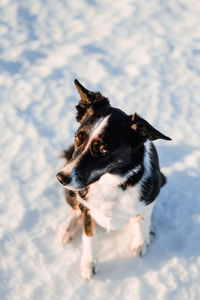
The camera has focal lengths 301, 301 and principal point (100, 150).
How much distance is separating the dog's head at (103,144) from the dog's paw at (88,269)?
1.29 m

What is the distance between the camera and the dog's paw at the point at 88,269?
133 inches

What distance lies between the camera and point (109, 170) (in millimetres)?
2727

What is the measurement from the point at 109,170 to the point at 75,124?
2.06 m

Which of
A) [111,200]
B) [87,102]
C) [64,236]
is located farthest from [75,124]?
[111,200]

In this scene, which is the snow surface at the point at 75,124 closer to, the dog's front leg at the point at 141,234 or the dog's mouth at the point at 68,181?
the dog's front leg at the point at 141,234

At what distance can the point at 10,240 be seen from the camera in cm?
365

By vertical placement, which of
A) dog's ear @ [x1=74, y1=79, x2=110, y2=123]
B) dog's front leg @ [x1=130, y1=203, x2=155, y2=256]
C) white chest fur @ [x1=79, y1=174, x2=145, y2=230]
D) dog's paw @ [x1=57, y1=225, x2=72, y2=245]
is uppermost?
dog's ear @ [x1=74, y1=79, x2=110, y2=123]

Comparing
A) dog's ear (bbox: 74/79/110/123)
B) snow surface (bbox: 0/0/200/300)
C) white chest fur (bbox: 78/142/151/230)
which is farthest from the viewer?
snow surface (bbox: 0/0/200/300)

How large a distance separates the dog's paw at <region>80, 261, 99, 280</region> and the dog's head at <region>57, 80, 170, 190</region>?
129 centimetres

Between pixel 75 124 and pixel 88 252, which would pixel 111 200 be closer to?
pixel 88 252

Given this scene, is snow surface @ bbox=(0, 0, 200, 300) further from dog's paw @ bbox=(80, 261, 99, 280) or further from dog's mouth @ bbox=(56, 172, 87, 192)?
dog's mouth @ bbox=(56, 172, 87, 192)

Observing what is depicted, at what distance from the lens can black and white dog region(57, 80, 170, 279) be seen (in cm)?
252

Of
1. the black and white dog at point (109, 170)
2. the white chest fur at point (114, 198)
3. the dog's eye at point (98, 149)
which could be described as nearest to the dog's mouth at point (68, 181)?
the black and white dog at point (109, 170)

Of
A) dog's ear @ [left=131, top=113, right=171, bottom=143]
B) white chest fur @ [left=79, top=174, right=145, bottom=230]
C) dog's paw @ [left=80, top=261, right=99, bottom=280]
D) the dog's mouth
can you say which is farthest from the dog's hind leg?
dog's ear @ [left=131, top=113, right=171, bottom=143]
